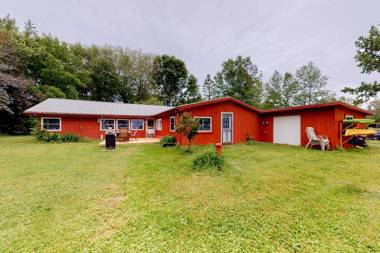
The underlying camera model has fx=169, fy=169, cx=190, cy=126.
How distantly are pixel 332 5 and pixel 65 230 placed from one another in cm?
1451

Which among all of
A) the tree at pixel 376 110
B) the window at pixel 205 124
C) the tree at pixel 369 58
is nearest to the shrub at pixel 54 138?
the window at pixel 205 124

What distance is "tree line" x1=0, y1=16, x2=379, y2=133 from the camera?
19609 mm

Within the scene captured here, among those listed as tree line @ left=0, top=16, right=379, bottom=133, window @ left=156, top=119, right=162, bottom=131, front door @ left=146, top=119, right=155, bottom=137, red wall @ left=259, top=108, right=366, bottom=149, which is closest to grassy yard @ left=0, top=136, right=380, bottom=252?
red wall @ left=259, top=108, right=366, bottom=149

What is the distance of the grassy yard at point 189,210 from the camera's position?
81.8 inches

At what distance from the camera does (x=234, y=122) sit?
10.9 m

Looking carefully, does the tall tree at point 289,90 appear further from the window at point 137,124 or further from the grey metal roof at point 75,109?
the window at point 137,124

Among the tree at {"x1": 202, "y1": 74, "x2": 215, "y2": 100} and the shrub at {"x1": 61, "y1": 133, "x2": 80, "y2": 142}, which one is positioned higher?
the tree at {"x1": 202, "y1": 74, "x2": 215, "y2": 100}

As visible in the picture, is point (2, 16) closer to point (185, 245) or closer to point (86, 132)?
point (86, 132)

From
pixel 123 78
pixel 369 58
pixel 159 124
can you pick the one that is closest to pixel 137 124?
pixel 159 124

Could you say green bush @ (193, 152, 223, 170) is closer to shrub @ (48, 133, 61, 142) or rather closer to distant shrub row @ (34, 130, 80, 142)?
distant shrub row @ (34, 130, 80, 142)

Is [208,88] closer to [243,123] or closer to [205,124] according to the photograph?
[243,123]

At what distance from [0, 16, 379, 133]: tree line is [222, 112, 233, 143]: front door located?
1697 cm

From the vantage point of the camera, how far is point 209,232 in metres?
2.28

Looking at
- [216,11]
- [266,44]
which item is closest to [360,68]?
[266,44]
